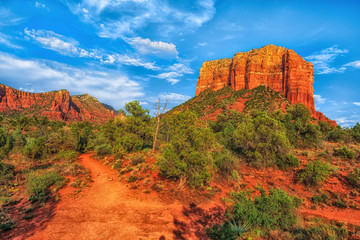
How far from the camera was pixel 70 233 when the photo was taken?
19.1 feet

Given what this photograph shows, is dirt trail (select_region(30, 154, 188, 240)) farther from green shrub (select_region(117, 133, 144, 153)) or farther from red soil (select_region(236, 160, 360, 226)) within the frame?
green shrub (select_region(117, 133, 144, 153))

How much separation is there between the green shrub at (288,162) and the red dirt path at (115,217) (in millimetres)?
10359

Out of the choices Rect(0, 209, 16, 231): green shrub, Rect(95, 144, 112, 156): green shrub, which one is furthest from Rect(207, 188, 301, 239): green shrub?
Rect(95, 144, 112, 156): green shrub

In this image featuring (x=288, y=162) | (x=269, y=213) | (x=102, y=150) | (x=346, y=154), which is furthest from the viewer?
(x=102, y=150)

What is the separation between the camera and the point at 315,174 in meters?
11.5

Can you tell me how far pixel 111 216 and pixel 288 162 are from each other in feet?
47.0

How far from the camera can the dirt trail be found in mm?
5895

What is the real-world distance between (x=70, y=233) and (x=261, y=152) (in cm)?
1497

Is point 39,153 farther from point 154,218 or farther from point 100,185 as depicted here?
point 154,218

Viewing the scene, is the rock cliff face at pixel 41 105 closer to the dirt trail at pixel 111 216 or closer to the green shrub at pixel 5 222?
the dirt trail at pixel 111 216

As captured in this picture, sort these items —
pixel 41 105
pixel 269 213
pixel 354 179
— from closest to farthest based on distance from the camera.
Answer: pixel 269 213 → pixel 354 179 → pixel 41 105

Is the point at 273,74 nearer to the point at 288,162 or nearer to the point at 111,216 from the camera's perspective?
the point at 288,162

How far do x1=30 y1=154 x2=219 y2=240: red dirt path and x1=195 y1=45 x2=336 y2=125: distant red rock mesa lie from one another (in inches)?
2662

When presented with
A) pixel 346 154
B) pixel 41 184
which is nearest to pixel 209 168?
pixel 41 184
